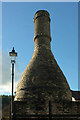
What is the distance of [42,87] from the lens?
13086mm

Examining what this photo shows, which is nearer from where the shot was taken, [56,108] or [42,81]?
[56,108]

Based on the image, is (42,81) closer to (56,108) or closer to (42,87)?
(42,87)

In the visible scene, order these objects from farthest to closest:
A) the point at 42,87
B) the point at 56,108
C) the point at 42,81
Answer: the point at 42,81 < the point at 42,87 < the point at 56,108

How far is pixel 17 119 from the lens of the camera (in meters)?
7.79

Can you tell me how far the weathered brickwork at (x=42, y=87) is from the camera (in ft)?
32.6

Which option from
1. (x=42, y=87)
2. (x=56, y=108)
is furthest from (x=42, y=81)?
(x=56, y=108)

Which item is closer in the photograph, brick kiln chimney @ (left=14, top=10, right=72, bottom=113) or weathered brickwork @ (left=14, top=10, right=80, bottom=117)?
weathered brickwork @ (left=14, top=10, right=80, bottom=117)

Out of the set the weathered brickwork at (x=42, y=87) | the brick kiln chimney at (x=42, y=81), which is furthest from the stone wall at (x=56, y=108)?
the brick kiln chimney at (x=42, y=81)

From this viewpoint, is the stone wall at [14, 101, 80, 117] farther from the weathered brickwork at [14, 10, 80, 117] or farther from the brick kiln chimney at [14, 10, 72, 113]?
the brick kiln chimney at [14, 10, 72, 113]

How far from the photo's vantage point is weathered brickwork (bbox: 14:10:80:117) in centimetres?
993

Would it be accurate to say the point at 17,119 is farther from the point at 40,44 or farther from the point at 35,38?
the point at 35,38

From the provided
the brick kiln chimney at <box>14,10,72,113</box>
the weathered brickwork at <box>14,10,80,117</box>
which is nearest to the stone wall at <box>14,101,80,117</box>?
the weathered brickwork at <box>14,10,80,117</box>

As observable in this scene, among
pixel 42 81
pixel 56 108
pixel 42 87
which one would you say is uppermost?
pixel 42 81

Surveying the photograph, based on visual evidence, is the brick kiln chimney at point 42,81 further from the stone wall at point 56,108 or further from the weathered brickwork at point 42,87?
the stone wall at point 56,108
